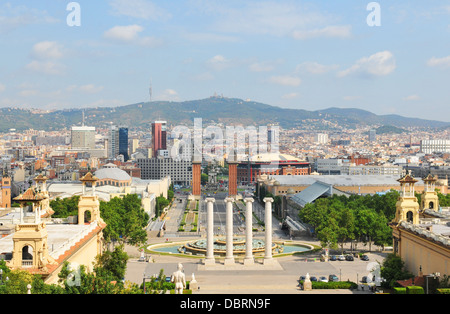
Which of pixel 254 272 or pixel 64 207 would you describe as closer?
pixel 254 272

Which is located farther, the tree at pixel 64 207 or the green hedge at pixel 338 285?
the tree at pixel 64 207

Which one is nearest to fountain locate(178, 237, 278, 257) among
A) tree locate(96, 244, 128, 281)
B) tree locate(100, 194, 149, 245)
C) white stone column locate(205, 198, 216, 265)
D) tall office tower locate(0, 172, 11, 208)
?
Result: tree locate(100, 194, 149, 245)

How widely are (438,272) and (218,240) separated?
2960 centimetres

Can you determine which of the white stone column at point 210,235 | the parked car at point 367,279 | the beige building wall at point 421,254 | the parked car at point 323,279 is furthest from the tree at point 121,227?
the beige building wall at point 421,254

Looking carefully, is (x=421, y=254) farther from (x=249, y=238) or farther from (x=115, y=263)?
(x=115, y=263)

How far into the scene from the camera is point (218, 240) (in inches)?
2384

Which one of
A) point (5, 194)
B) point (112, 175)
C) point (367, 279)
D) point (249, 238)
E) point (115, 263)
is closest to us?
point (115, 263)

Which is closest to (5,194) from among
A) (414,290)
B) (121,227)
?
(121,227)

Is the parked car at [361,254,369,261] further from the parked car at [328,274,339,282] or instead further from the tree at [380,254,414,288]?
the tree at [380,254,414,288]

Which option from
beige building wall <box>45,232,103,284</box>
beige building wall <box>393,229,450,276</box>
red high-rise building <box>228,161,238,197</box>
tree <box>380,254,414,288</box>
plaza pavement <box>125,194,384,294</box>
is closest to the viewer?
beige building wall <box>45,232,103,284</box>

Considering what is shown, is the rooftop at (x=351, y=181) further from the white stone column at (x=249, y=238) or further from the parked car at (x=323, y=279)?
the parked car at (x=323, y=279)

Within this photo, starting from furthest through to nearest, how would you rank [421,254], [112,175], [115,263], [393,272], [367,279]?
[112,175] → [367,279] → [393,272] → [421,254] → [115,263]
